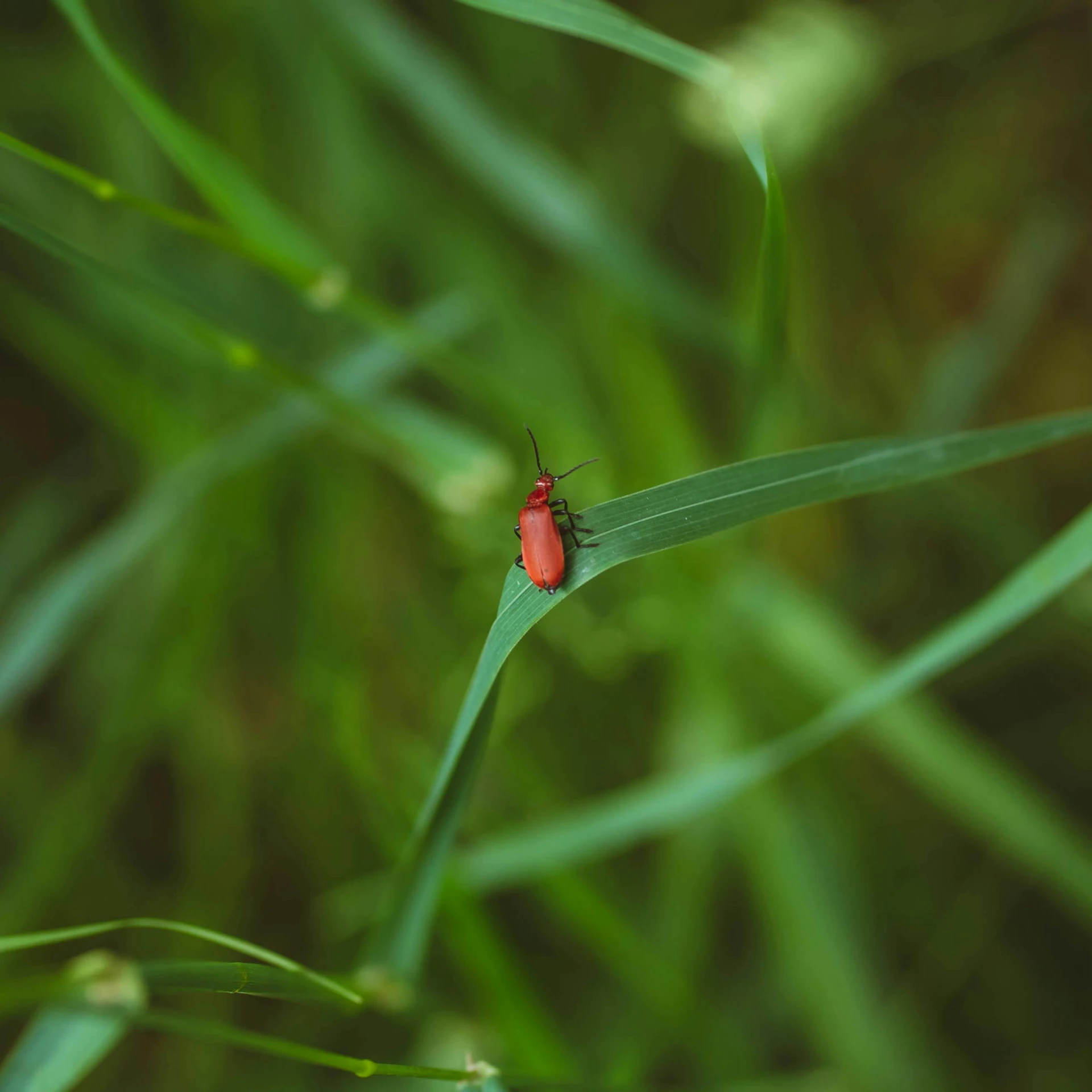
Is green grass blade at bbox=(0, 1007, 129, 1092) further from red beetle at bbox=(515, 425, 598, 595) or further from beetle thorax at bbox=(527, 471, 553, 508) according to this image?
beetle thorax at bbox=(527, 471, 553, 508)

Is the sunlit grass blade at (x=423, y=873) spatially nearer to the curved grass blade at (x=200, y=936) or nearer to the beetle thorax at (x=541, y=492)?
the curved grass blade at (x=200, y=936)

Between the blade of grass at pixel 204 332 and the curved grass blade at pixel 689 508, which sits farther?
the blade of grass at pixel 204 332

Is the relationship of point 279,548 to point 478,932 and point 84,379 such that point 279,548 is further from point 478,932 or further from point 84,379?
point 478,932

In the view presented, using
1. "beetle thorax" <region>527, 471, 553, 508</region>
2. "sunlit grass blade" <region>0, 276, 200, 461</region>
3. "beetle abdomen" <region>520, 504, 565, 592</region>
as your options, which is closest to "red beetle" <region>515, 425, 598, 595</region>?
"beetle abdomen" <region>520, 504, 565, 592</region>

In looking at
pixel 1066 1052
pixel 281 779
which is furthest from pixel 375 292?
pixel 1066 1052

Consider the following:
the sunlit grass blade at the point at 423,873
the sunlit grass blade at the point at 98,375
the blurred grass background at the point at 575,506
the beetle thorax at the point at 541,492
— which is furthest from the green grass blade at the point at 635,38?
the sunlit grass blade at the point at 98,375

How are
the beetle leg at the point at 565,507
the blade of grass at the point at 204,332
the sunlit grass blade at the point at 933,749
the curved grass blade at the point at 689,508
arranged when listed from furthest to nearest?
the sunlit grass blade at the point at 933,749
the blade of grass at the point at 204,332
the beetle leg at the point at 565,507
the curved grass blade at the point at 689,508

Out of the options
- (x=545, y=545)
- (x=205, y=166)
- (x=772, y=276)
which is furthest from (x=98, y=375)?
(x=772, y=276)

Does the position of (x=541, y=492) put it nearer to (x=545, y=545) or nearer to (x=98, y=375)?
(x=545, y=545)

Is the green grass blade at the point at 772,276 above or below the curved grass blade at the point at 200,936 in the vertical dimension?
above
